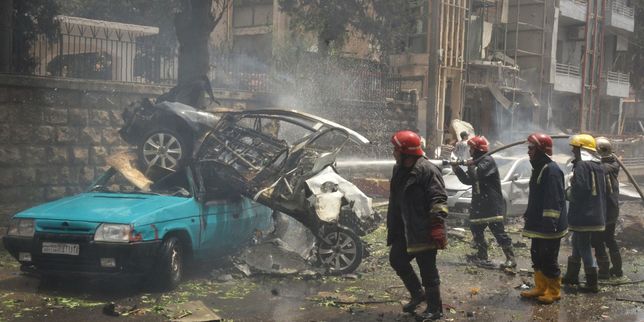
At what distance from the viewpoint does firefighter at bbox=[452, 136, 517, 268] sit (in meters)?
9.35

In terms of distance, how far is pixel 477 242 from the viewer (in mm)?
9703

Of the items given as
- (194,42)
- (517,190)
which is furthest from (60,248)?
(517,190)

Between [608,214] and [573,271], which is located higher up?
[608,214]

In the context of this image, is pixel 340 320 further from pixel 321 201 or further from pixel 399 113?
pixel 399 113

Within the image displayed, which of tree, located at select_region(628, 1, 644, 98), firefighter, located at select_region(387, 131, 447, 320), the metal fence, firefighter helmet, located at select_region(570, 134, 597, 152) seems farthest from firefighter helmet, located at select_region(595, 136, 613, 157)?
tree, located at select_region(628, 1, 644, 98)

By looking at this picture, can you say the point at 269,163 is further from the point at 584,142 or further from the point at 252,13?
the point at 252,13

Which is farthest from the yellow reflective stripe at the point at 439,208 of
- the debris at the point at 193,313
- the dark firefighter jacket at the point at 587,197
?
the dark firefighter jacket at the point at 587,197

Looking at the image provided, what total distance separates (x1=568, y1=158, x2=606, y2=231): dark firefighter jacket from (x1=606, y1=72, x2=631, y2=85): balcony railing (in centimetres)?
3552

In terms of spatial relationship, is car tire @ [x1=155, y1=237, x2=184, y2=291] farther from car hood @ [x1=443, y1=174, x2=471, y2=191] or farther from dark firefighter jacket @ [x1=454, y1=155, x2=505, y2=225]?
car hood @ [x1=443, y1=174, x2=471, y2=191]

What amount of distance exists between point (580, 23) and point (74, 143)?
105 ft

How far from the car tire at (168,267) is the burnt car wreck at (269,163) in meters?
0.93

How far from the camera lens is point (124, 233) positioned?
6816mm

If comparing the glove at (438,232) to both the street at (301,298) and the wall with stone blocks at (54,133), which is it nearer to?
the street at (301,298)

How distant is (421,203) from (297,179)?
261cm
